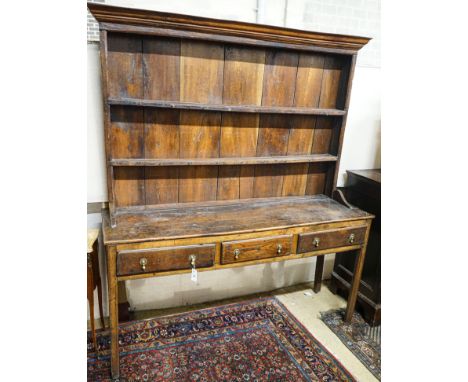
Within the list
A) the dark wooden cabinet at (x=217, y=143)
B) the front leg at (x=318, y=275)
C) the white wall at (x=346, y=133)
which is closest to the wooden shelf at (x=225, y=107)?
the dark wooden cabinet at (x=217, y=143)

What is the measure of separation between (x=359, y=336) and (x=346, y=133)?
54.8 inches

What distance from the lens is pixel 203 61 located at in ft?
6.07

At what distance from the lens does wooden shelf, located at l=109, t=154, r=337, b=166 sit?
5.90 ft

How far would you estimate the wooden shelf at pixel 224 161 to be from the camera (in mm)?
1800

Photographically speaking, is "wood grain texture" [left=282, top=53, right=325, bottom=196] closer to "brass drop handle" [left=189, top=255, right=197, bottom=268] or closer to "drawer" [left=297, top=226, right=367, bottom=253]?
"drawer" [left=297, top=226, right=367, bottom=253]

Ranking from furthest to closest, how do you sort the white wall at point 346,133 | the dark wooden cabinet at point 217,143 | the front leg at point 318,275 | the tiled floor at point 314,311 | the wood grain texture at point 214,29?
the front leg at point 318,275, the tiled floor at point 314,311, the white wall at point 346,133, the dark wooden cabinet at point 217,143, the wood grain texture at point 214,29

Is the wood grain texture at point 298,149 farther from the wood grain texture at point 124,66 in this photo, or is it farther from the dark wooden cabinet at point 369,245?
the wood grain texture at point 124,66

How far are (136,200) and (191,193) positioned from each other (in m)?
0.33

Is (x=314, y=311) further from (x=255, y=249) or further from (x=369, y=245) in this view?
(x=255, y=249)

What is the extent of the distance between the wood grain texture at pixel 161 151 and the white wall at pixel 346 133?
0.28 meters

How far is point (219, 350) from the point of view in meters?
2.02

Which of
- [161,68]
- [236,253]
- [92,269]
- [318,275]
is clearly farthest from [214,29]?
[318,275]

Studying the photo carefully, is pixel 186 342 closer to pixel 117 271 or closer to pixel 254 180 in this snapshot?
pixel 117 271

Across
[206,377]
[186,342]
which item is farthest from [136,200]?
[206,377]
